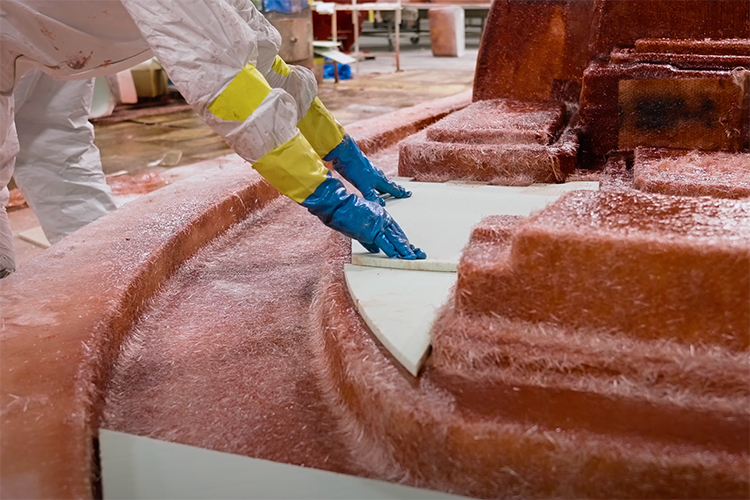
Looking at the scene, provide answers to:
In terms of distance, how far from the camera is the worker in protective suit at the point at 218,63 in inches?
59.4

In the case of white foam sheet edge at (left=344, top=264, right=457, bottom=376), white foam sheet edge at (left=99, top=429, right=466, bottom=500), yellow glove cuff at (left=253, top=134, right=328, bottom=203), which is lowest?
white foam sheet edge at (left=99, top=429, right=466, bottom=500)

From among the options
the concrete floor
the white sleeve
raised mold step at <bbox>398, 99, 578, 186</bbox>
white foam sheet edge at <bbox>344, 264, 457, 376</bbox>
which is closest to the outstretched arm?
the white sleeve

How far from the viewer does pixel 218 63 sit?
153 centimetres

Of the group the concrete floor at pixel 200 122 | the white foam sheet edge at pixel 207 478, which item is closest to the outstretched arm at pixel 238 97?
the white foam sheet edge at pixel 207 478

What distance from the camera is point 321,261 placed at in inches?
80.9

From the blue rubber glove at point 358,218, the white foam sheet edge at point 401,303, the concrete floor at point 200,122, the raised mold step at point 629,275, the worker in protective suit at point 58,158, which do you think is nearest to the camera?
the raised mold step at point 629,275

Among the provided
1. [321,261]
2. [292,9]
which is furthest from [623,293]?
[292,9]

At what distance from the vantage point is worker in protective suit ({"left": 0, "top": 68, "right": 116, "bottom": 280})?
310 cm

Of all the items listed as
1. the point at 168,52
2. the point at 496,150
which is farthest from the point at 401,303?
the point at 496,150

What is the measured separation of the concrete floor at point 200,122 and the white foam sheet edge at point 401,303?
1952 mm

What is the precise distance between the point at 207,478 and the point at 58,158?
2.48 metres

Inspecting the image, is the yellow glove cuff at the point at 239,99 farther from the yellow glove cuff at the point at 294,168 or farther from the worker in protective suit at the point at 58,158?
the worker in protective suit at the point at 58,158

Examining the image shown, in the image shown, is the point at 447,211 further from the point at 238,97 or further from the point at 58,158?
the point at 58,158

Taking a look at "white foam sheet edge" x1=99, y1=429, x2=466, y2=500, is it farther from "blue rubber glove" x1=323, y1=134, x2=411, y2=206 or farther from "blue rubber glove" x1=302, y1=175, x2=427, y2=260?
"blue rubber glove" x1=323, y1=134, x2=411, y2=206
